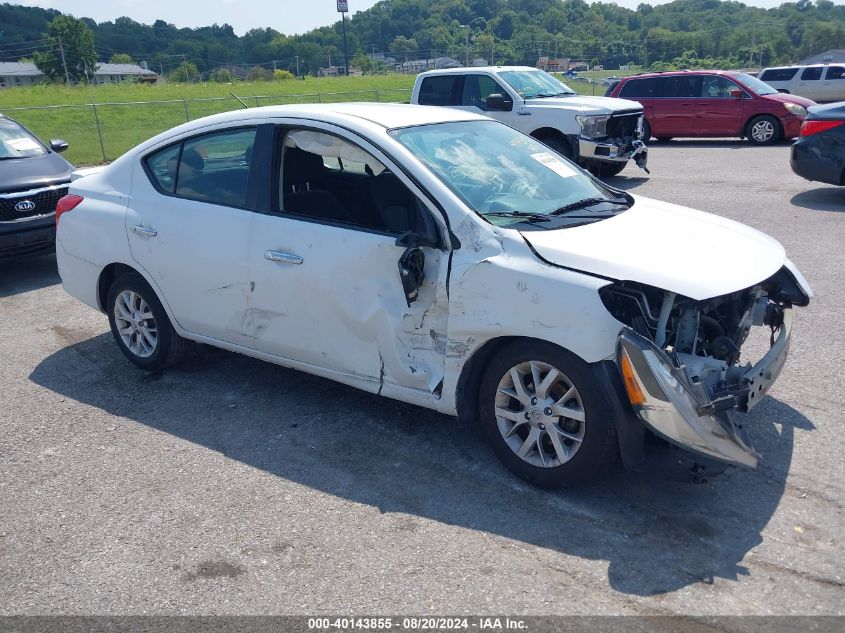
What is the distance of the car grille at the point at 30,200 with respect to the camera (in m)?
8.20

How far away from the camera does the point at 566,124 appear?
12.8 m

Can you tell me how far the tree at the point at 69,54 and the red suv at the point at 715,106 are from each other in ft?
231

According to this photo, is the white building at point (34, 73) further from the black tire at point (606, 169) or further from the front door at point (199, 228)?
the front door at point (199, 228)

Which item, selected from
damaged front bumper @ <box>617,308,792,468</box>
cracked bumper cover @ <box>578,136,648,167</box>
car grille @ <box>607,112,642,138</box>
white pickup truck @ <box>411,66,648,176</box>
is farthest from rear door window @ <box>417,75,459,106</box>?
damaged front bumper @ <box>617,308,792,468</box>

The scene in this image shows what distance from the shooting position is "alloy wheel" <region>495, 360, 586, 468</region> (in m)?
3.66

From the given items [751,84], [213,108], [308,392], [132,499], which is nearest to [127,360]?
[308,392]

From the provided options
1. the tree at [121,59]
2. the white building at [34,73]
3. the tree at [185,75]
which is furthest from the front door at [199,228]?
the tree at [121,59]

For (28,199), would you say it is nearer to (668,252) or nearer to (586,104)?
(668,252)

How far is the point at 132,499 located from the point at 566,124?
10409 mm

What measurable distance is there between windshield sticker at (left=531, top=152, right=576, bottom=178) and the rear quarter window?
87.5 ft

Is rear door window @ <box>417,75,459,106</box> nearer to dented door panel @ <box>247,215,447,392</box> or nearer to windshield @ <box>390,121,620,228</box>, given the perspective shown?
windshield @ <box>390,121,620,228</box>

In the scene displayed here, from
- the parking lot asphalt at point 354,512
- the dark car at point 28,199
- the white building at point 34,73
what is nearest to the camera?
the parking lot asphalt at point 354,512

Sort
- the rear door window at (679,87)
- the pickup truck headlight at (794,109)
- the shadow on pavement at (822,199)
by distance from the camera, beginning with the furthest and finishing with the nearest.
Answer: the rear door window at (679,87), the pickup truck headlight at (794,109), the shadow on pavement at (822,199)

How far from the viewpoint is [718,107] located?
1780cm
